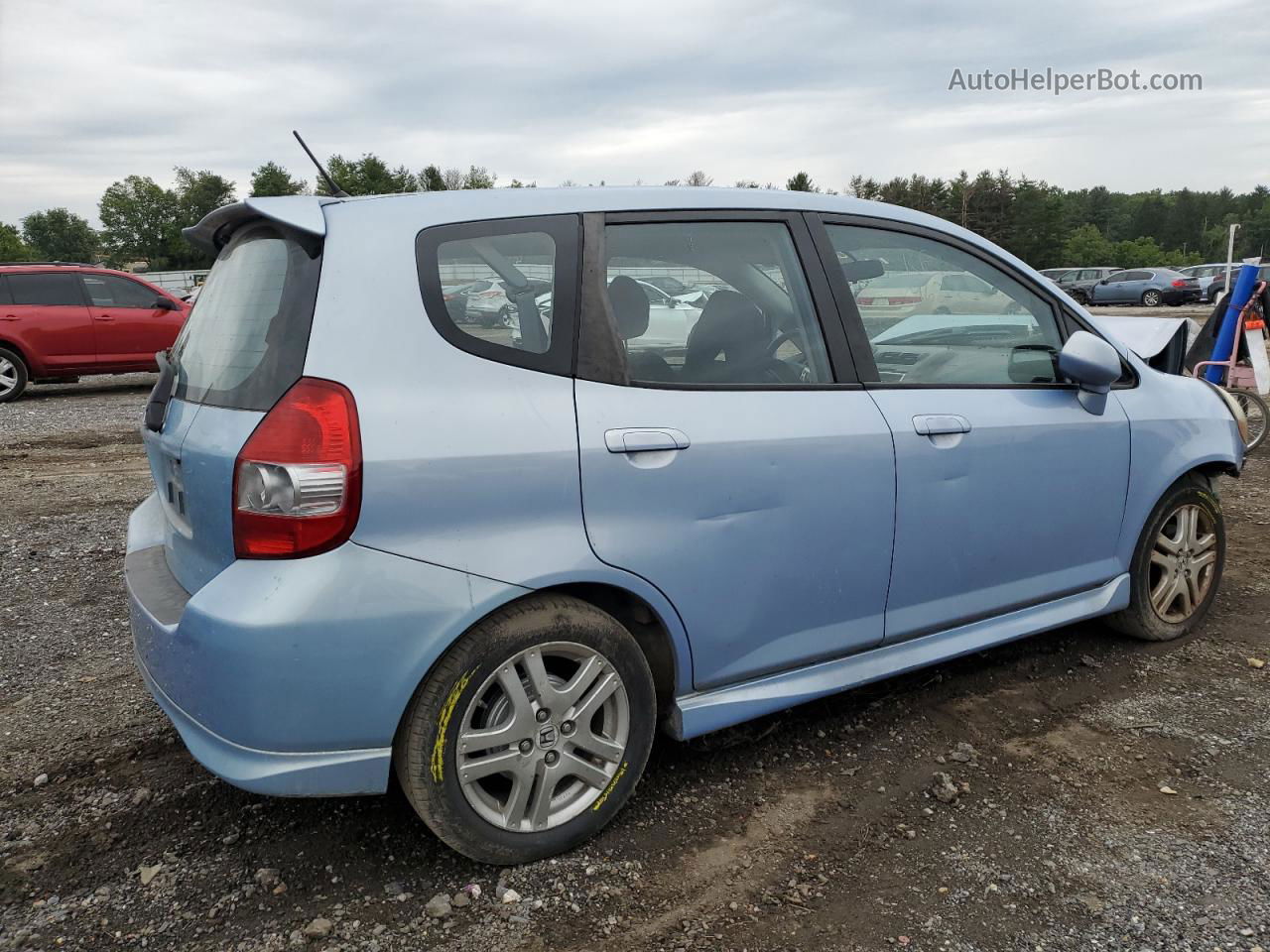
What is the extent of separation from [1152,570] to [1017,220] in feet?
293

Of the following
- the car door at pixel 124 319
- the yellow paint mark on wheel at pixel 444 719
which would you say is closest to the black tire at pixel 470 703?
the yellow paint mark on wheel at pixel 444 719

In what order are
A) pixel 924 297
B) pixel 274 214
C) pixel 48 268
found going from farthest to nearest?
1. pixel 48 268
2. pixel 924 297
3. pixel 274 214

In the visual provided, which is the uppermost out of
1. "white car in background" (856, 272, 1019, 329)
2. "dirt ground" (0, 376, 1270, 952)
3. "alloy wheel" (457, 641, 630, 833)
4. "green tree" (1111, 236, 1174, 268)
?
"green tree" (1111, 236, 1174, 268)

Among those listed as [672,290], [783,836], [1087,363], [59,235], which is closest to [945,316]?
[1087,363]

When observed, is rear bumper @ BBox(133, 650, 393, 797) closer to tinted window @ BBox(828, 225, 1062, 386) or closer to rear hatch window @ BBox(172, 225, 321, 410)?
rear hatch window @ BBox(172, 225, 321, 410)

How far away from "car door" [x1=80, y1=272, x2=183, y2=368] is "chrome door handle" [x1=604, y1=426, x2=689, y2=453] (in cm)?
1164

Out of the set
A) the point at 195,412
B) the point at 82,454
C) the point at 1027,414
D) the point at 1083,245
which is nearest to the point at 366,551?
the point at 195,412

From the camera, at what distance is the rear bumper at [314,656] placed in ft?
6.83

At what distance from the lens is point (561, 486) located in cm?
231

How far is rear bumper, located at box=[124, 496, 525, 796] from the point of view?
208 cm

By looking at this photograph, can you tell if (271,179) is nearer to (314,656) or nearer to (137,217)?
(137,217)

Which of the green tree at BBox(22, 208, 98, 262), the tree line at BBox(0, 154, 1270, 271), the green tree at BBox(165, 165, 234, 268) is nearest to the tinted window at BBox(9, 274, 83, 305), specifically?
the tree line at BBox(0, 154, 1270, 271)

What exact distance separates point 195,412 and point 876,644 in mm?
2007

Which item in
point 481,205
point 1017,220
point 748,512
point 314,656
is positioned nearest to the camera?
point 314,656
